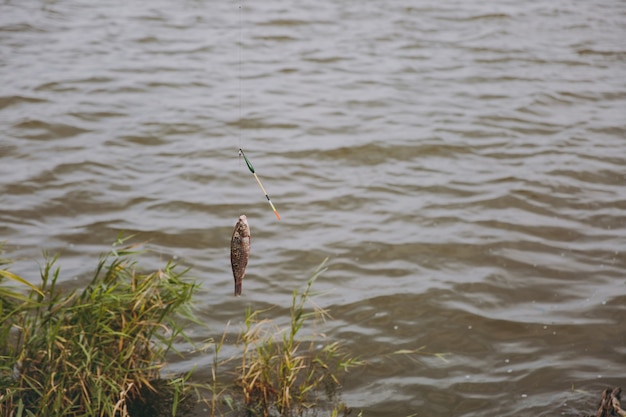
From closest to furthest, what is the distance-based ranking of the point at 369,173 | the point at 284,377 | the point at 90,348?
the point at 90,348, the point at 284,377, the point at 369,173

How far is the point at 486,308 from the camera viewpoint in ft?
19.5

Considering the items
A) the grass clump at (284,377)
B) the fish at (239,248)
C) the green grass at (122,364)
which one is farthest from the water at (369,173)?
the fish at (239,248)

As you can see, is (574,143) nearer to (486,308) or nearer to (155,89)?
(486,308)

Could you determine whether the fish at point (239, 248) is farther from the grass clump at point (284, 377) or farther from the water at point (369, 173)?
the water at point (369, 173)

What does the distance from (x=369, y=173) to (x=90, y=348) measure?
459 centimetres

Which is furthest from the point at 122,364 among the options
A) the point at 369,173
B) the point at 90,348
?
the point at 369,173

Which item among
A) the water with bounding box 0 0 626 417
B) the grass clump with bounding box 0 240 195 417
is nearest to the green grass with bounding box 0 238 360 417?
the grass clump with bounding box 0 240 195 417

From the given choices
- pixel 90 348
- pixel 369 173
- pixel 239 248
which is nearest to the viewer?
pixel 239 248

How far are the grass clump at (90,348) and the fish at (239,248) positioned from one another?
4.70 ft

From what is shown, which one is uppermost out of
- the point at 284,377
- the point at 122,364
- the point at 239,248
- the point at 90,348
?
the point at 239,248

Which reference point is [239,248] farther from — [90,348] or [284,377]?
[284,377]

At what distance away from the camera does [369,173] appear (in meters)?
8.14

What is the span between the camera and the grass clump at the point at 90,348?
4016 millimetres

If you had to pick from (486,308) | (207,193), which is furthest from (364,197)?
(486,308)
